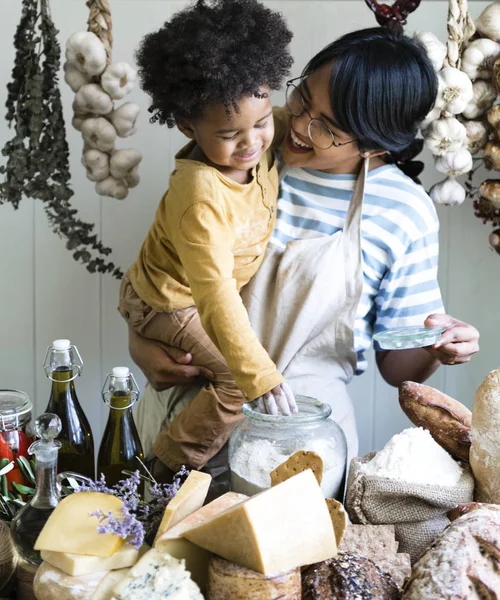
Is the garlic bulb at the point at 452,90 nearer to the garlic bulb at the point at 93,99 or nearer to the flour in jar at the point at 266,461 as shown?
the garlic bulb at the point at 93,99

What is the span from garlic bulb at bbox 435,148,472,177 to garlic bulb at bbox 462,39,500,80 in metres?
0.13

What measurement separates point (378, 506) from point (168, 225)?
532 millimetres

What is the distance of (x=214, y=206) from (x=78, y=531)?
0.55 metres

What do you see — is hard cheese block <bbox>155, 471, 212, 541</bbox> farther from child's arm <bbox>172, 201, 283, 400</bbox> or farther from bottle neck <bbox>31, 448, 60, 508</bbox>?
Answer: child's arm <bbox>172, 201, 283, 400</bbox>

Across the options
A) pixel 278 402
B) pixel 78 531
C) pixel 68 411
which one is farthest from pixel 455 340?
pixel 78 531

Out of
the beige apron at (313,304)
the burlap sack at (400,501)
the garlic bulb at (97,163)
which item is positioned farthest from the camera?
the garlic bulb at (97,163)

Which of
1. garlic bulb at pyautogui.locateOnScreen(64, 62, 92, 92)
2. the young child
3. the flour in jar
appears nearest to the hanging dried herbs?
garlic bulb at pyautogui.locateOnScreen(64, 62, 92, 92)

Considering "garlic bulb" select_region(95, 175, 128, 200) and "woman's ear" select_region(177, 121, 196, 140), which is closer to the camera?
"woman's ear" select_region(177, 121, 196, 140)

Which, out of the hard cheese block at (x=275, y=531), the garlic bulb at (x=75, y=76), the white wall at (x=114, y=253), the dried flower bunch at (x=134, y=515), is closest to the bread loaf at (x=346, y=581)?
the hard cheese block at (x=275, y=531)

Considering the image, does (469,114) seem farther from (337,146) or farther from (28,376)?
(28,376)

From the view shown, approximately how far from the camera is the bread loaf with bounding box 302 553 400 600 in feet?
2.05

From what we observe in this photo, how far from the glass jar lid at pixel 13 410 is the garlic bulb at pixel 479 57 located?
910 millimetres

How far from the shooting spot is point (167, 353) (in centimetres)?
127

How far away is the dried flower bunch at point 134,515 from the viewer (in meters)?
0.63
